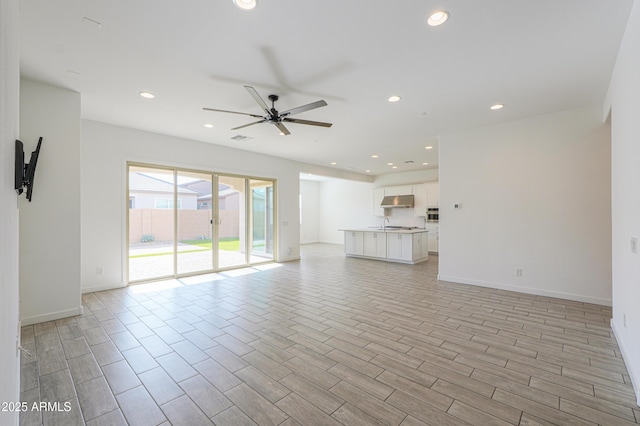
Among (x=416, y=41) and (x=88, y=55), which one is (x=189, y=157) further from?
(x=416, y=41)

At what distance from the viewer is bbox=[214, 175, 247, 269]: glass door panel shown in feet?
21.0

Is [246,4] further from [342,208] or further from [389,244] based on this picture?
[342,208]

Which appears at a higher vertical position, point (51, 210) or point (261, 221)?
point (51, 210)

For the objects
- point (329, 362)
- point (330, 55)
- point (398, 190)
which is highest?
point (330, 55)

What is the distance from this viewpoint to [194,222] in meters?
5.98

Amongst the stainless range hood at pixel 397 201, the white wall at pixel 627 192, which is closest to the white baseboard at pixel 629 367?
the white wall at pixel 627 192

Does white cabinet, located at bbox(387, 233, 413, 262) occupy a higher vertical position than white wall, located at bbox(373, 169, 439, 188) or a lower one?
lower

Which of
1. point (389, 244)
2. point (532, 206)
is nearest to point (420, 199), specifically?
point (389, 244)

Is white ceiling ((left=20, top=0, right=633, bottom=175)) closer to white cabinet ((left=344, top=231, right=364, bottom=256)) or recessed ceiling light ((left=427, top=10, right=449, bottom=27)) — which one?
recessed ceiling light ((left=427, top=10, right=449, bottom=27))

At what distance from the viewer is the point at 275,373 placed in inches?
90.5

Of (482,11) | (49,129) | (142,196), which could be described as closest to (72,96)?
(49,129)

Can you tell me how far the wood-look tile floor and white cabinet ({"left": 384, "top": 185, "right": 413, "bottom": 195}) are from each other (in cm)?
605

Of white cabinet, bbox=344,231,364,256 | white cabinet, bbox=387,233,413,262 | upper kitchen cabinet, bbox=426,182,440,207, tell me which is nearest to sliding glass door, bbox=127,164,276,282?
white cabinet, bbox=344,231,364,256

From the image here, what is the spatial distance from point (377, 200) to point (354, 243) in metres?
3.18
